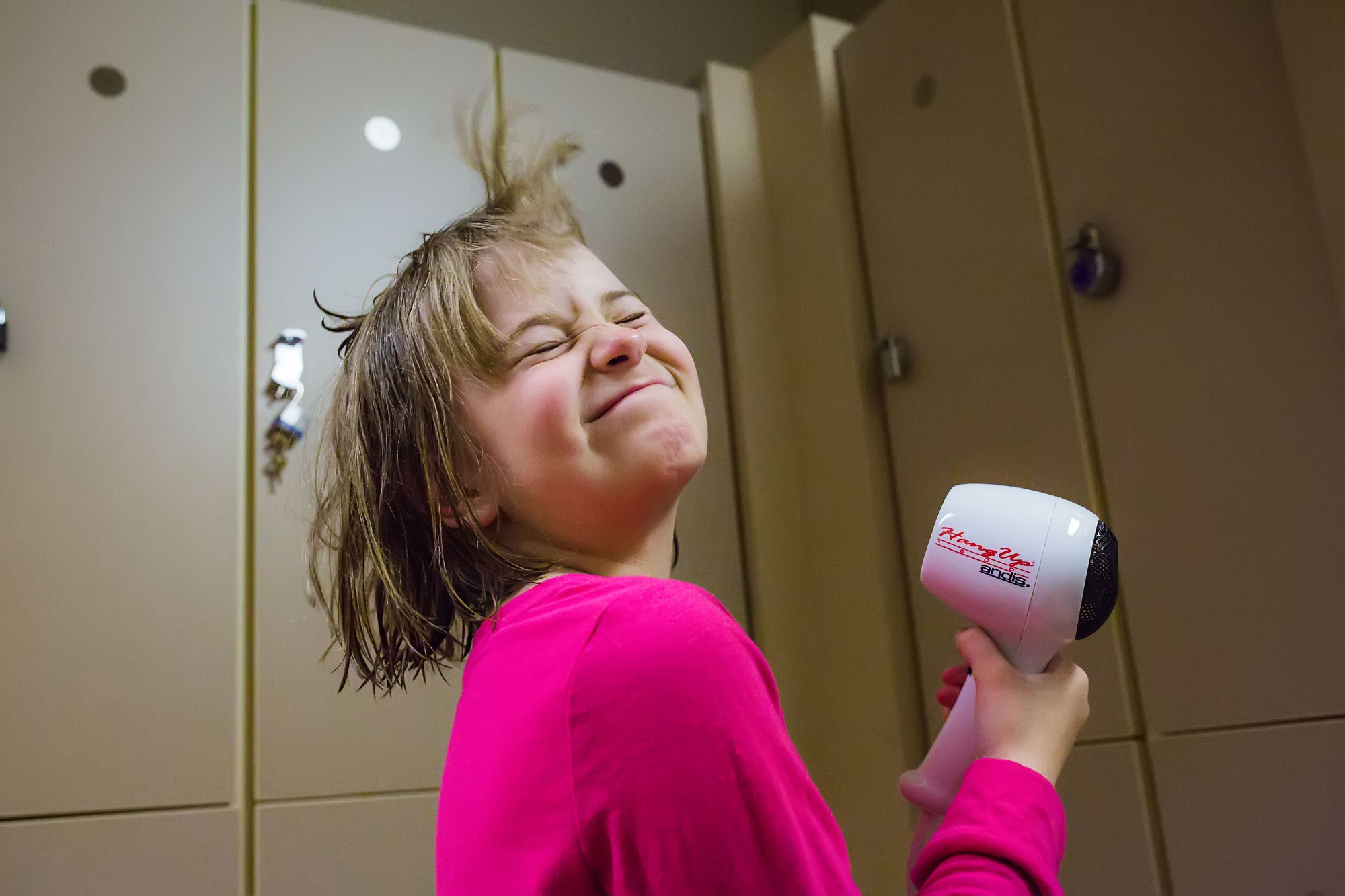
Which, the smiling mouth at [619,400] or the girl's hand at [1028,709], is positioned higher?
the smiling mouth at [619,400]

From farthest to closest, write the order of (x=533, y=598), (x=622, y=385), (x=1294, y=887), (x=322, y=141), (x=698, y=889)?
(x=322, y=141) < (x=1294, y=887) < (x=622, y=385) < (x=533, y=598) < (x=698, y=889)

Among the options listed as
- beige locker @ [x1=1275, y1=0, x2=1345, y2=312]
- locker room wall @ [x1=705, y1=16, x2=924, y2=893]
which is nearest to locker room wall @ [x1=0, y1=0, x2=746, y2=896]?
locker room wall @ [x1=705, y1=16, x2=924, y2=893]

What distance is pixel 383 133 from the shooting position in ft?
5.69

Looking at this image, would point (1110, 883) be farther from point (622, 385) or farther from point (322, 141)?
point (322, 141)

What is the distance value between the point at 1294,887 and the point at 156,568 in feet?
4.27

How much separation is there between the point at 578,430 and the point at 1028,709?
363 millimetres

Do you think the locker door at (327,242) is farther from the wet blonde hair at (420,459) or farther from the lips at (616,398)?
the lips at (616,398)

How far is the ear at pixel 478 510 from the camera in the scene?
2.94 ft

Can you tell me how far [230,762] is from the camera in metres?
1.44

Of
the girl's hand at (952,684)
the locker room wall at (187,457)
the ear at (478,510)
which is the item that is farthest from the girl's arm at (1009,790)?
the locker room wall at (187,457)

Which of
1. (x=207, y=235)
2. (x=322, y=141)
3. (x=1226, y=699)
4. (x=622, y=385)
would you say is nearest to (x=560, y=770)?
(x=622, y=385)

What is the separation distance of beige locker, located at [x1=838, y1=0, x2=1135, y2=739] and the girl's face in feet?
2.38

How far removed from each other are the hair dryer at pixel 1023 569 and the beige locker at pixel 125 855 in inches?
37.0

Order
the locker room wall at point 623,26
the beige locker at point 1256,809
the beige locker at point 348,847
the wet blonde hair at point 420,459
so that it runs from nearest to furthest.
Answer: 1. the wet blonde hair at point 420,459
2. the beige locker at point 1256,809
3. the beige locker at point 348,847
4. the locker room wall at point 623,26
